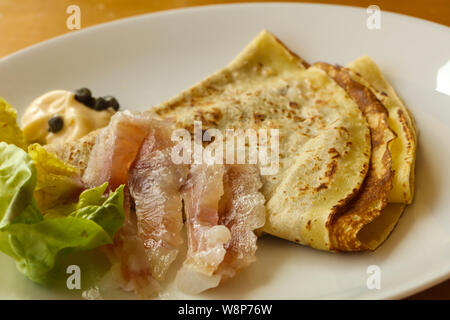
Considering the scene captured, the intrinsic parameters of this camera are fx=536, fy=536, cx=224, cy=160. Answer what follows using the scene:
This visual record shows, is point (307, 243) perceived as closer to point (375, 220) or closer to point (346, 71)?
point (375, 220)

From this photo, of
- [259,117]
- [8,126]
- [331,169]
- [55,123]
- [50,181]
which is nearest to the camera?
[50,181]

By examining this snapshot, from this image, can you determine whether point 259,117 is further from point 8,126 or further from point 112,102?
point 8,126

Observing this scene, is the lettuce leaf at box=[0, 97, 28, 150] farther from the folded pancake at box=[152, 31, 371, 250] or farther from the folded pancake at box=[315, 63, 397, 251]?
the folded pancake at box=[315, 63, 397, 251]

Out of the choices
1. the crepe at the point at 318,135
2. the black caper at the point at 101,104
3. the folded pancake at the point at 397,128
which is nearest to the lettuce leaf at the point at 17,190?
the crepe at the point at 318,135

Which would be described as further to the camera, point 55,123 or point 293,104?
point 55,123

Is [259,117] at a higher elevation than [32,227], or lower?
higher

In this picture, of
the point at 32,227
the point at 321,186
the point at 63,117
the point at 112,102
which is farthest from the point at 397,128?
the point at 63,117

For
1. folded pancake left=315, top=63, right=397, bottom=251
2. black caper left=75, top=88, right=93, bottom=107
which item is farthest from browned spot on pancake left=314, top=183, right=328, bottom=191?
black caper left=75, top=88, right=93, bottom=107
